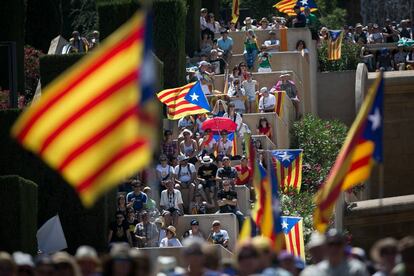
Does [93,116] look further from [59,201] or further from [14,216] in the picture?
[59,201]

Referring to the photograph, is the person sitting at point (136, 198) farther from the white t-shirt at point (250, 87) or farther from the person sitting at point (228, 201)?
the white t-shirt at point (250, 87)

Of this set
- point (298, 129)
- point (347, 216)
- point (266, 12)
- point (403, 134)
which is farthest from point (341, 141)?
point (266, 12)

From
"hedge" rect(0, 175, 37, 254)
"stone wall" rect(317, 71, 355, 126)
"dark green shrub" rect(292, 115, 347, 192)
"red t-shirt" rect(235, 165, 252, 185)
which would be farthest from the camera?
"stone wall" rect(317, 71, 355, 126)

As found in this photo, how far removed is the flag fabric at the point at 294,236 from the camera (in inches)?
985

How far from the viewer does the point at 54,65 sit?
30.5 meters

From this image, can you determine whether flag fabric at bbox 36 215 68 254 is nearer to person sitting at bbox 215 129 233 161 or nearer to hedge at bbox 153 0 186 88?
person sitting at bbox 215 129 233 161

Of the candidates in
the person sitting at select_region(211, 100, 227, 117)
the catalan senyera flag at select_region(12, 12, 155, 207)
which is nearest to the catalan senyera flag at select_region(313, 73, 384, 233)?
the catalan senyera flag at select_region(12, 12, 155, 207)

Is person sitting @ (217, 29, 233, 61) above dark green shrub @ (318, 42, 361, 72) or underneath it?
above

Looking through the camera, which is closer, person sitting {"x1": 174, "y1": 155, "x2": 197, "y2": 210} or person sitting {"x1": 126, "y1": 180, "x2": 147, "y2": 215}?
person sitting {"x1": 126, "y1": 180, "x2": 147, "y2": 215}

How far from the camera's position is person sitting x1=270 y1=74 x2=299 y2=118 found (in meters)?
39.6

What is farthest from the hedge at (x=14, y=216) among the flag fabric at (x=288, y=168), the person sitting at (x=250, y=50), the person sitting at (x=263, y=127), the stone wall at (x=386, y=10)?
the stone wall at (x=386, y=10)

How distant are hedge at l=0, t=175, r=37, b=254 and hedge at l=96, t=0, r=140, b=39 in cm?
1068

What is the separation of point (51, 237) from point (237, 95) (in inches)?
440

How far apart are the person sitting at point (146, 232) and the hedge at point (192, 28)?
51.4ft
